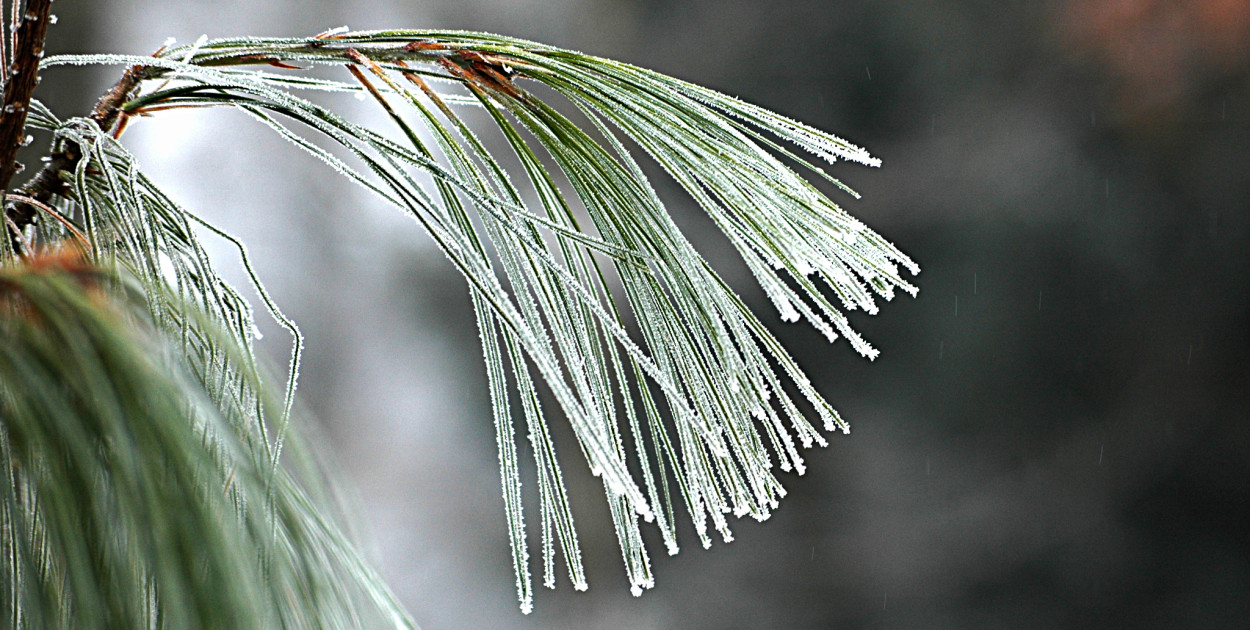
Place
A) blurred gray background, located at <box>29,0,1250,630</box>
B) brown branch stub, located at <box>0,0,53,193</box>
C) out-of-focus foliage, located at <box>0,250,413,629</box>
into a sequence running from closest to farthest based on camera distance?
out-of-focus foliage, located at <box>0,250,413,629</box> < brown branch stub, located at <box>0,0,53,193</box> < blurred gray background, located at <box>29,0,1250,630</box>

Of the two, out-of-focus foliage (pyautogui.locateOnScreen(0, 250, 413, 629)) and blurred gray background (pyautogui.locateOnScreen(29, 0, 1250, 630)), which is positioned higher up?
blurred gray background (pyautogui.locateOnScreen(29, 0, 1250, 630))

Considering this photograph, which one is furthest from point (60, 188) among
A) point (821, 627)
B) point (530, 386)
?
point (821, 627)

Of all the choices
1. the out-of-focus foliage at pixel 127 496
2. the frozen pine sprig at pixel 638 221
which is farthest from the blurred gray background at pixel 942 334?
the out-of-focus foliage at pixel 127 496

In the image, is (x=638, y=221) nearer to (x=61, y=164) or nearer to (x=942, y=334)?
(x=61, y=164)

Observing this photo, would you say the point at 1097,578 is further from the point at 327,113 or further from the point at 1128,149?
the point at 327,113

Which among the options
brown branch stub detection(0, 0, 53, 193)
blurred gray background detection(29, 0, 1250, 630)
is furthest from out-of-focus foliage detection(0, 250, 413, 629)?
blurred gray background detection(29, 0, 1250, 630)

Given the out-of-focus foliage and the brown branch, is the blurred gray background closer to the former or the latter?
the brown branch

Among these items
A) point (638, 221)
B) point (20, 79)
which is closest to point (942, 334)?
point (638, 221)

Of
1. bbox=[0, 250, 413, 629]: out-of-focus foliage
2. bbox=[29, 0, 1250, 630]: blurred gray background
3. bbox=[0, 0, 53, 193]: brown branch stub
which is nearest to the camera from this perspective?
bbox=[0, 250, 413, 629]: out-of-focus foliage
